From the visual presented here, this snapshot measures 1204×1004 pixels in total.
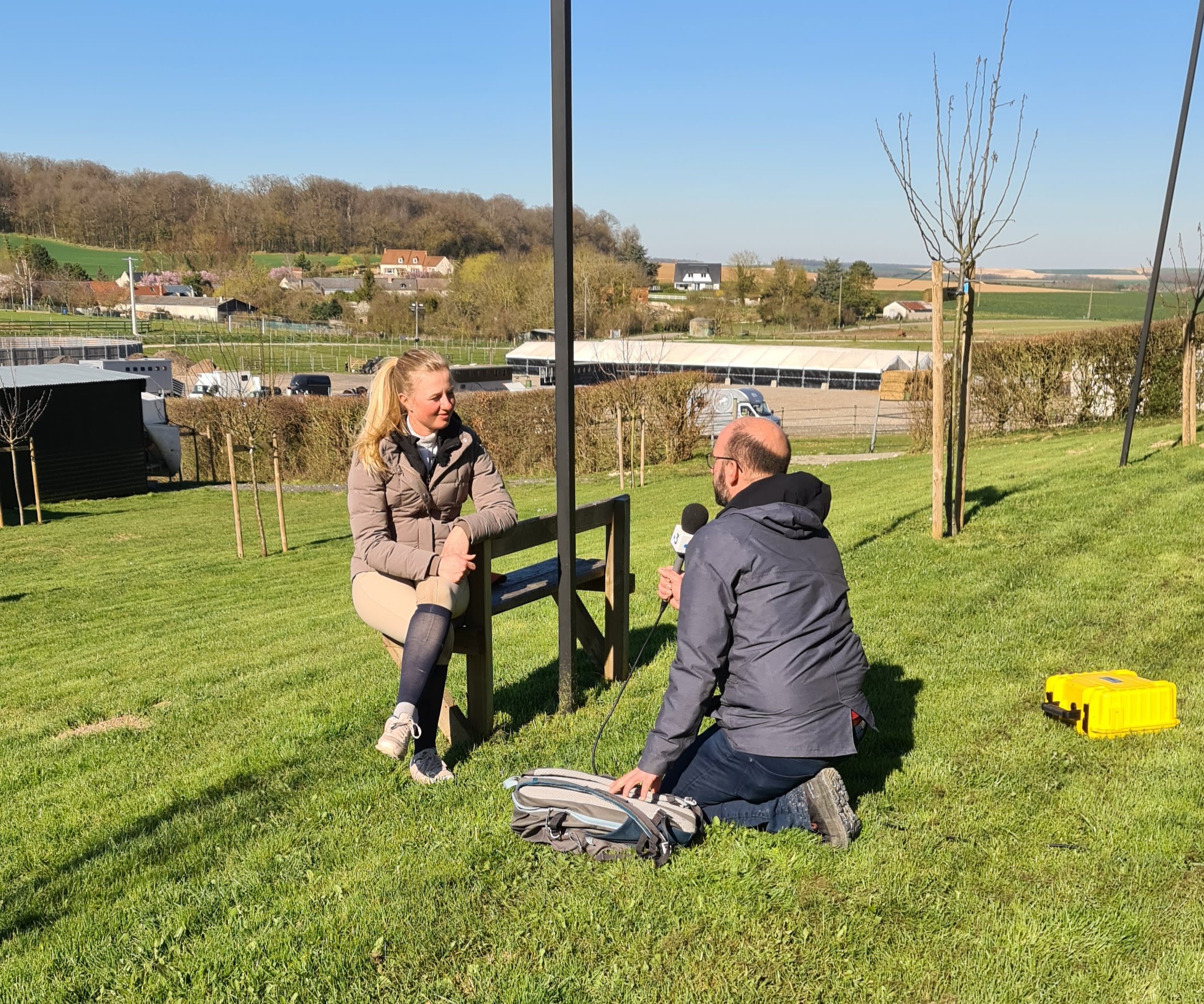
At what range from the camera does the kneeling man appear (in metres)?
3.15

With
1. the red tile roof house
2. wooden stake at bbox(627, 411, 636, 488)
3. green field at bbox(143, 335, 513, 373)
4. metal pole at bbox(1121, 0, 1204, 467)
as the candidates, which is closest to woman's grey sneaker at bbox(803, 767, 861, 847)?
metal pole at bbox(1121, 0, 1204, 467)

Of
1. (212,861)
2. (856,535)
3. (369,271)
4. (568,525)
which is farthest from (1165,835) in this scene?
(369,271)

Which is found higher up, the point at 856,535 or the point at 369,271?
the point at 369,271

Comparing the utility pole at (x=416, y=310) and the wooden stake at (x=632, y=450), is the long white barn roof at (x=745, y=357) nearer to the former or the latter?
the wooden stake at (x=632, y=450)

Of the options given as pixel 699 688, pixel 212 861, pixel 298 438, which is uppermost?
pixel 699 688

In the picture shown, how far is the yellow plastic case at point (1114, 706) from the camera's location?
13.6 feet

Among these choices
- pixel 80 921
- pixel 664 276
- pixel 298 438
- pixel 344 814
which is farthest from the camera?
pixel 664 276

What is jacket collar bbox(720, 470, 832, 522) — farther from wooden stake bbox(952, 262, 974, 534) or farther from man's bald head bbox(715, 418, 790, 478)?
wooden stake bbox(952, 262, 974, 534)

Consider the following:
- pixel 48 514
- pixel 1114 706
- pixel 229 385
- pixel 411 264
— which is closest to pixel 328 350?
pixel 229 385

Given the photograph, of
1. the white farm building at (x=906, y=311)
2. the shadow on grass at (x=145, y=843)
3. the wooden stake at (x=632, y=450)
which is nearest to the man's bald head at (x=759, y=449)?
the shadow on grass at (x=145, y=843)

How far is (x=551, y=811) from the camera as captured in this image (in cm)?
330

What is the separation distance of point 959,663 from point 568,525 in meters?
2.23

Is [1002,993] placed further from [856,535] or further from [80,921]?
[856,535]

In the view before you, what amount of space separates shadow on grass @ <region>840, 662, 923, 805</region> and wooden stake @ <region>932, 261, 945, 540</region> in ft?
10.6
